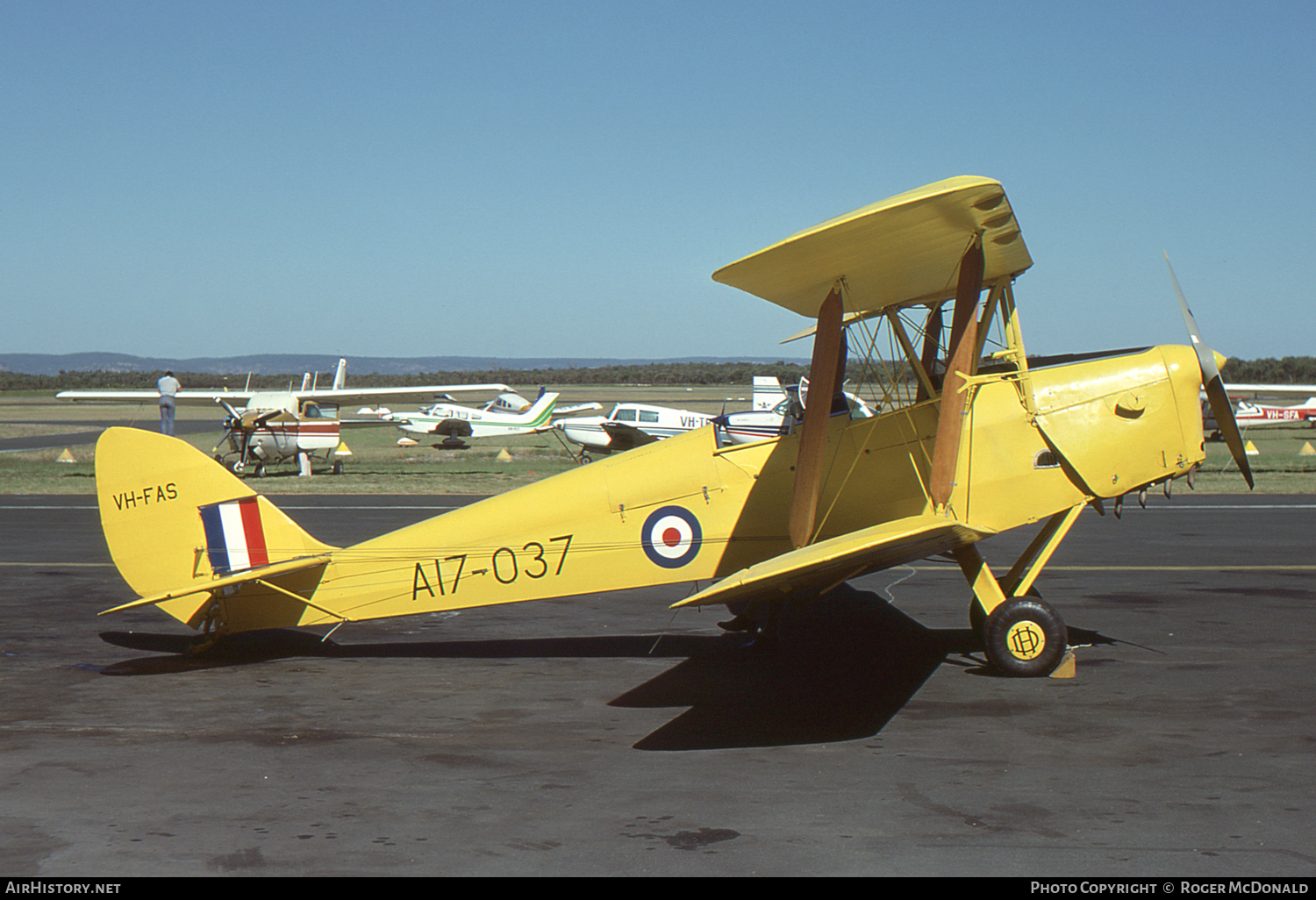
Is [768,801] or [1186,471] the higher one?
[1186,471]

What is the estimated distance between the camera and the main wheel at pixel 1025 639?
23.4ft

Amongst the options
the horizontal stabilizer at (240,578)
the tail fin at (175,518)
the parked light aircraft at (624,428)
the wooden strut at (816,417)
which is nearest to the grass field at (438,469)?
the parked light aircraft at (624,428)

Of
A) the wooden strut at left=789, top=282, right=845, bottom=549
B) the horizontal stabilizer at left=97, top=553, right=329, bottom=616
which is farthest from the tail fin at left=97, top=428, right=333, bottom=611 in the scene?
the wooden strut at left=789, top=282, right=845, bottom=549

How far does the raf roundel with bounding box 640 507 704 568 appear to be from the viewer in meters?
7.49

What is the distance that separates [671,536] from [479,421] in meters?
33.4

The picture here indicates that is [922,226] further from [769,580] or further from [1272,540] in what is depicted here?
[1272,540]

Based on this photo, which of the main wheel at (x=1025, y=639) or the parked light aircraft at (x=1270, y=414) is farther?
the parked light aircraft at (x=1270, y=414)

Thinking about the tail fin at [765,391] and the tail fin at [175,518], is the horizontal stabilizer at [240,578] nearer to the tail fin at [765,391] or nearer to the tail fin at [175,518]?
the tail fin at [175,518]

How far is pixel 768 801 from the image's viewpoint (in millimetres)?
→ 4910

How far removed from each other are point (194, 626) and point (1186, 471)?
24.1ft

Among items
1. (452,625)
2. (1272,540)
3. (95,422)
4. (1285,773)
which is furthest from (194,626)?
(95,422)

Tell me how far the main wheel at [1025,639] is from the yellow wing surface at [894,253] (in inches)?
93.3

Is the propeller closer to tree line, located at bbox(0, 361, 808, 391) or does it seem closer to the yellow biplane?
the yellow biplane

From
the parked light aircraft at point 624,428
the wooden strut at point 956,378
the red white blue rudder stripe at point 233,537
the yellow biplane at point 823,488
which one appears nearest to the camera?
the wooden strut at point 956,378
